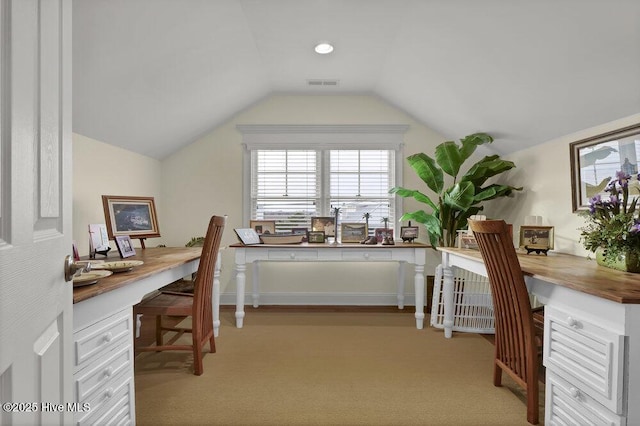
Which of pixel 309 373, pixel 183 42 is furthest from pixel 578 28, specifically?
pixel 309 373

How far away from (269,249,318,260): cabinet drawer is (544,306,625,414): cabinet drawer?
2234 millimetres

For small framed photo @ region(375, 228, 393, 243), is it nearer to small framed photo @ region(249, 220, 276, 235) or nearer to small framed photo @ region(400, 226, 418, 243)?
small framed photo @ region(400, 226, 418, 243)

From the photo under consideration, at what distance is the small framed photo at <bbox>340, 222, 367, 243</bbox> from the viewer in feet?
12.9

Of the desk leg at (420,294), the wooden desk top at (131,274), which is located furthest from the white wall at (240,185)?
the wooden desk top at (131,274)

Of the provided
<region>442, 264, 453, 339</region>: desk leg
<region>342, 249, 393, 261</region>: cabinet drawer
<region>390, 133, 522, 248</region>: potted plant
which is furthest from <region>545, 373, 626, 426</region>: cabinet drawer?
<region>390, 133, 522, 248</region>: potted plant

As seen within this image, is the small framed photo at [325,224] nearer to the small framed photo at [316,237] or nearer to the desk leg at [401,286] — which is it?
the small framed photo at [316,237]

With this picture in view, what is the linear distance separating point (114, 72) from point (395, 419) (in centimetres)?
298

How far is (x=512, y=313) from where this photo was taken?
207cm

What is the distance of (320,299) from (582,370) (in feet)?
10.5

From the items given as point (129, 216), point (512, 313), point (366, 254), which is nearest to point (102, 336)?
point (129, 216)

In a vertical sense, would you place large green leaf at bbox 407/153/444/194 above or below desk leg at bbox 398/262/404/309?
above

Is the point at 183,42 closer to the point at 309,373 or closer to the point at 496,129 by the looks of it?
the point at 309,373

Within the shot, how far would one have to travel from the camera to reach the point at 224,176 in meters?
4.48

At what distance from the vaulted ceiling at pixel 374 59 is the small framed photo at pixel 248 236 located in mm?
1393
